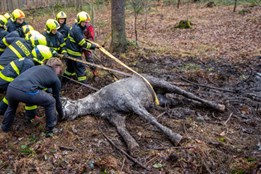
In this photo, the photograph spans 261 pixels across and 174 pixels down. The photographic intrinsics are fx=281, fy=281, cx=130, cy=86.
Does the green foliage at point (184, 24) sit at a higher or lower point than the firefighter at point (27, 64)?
lower

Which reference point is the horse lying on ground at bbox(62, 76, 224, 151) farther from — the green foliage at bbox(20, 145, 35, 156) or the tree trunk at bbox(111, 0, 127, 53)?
the tree trunk at bbox(111, 0, 127, 53)

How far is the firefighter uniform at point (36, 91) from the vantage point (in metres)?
5.25

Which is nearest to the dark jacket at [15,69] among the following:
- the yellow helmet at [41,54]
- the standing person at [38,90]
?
the yellow helmet at [41,54]

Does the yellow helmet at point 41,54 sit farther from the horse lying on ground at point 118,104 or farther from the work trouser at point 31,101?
the horse lying on ground at point 118,104

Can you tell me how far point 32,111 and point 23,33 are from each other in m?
3.14

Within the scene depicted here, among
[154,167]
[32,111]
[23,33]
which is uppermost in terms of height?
[23,33]

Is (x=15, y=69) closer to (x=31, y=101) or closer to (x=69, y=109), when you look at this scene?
(x=31, y=101)

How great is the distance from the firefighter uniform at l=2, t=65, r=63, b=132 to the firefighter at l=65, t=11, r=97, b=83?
2394 mm

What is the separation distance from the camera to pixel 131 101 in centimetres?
612

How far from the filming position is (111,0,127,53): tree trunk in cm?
1113

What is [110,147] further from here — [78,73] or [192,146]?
[78,73]

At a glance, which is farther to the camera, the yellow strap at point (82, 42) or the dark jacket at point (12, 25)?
the dark jacket at point (12, 25)

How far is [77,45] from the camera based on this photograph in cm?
806

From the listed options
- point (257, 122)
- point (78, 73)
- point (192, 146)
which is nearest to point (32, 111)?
point (78, 73)
